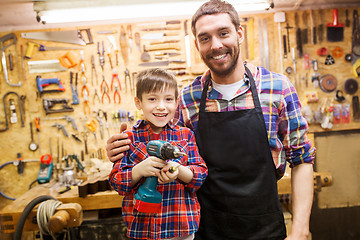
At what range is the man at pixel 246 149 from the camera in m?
1.41

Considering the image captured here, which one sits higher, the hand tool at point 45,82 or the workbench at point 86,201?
the hand tool at point 45,82

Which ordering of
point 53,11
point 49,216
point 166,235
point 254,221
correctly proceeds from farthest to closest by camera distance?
point 53,11 < point 49,216 < point 254,221 < point 166,235

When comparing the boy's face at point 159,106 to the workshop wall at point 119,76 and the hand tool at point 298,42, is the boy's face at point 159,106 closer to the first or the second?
the workshop wall at point 119,76

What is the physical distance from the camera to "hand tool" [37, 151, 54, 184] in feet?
11.5

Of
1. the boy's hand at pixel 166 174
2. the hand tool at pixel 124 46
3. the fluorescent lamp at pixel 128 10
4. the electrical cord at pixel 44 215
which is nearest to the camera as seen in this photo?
the boy's hand at pixel 166 174

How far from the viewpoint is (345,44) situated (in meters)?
3.65

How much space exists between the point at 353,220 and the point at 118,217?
10.3 feet

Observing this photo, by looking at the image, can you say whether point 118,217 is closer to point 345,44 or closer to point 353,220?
point 353,220

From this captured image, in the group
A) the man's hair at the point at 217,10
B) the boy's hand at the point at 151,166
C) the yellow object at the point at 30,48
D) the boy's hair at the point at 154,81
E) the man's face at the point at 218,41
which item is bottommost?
the boy's hand at the point at 151,166

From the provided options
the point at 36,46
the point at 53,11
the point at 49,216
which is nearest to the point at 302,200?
the point at 49,216

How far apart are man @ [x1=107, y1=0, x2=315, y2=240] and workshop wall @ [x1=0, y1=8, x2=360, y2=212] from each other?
7.09ft

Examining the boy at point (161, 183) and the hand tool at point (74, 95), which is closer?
the boy at point (161, 183)

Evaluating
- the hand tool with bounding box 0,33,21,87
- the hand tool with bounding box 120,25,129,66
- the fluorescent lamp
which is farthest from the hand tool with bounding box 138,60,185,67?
the hand tool with bounding box 0,33,21,87

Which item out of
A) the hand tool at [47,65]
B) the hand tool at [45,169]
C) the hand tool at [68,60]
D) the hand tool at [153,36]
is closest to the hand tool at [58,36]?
the hand tool at [68,60]
